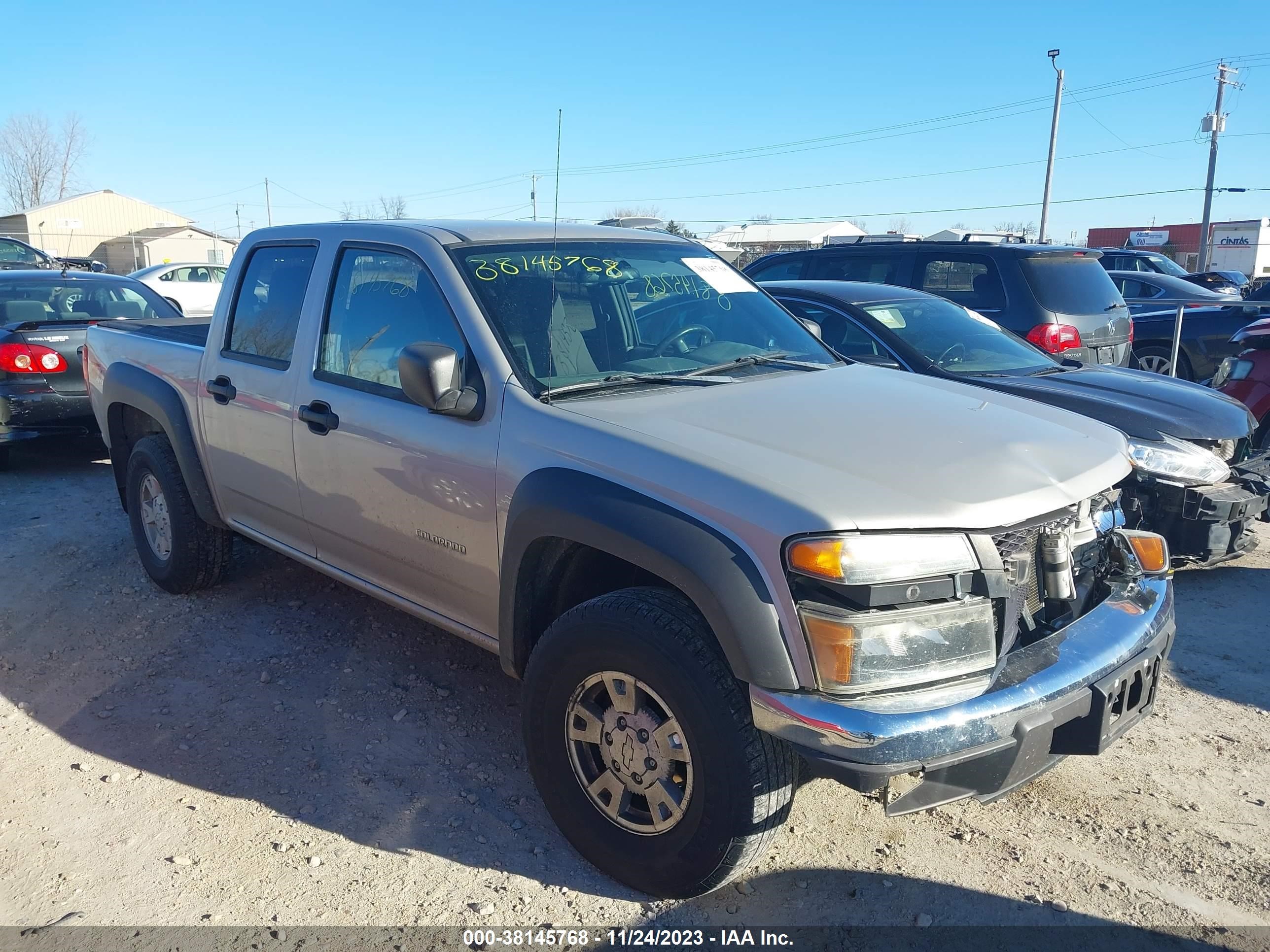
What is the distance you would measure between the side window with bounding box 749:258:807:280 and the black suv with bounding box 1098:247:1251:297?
737cm

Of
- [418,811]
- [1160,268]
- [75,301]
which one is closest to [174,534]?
[418,811]

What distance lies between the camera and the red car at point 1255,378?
6.95 meters

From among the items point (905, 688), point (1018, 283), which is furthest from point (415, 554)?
point (1018, 283)

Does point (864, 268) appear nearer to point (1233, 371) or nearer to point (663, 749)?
point (1233, 371)

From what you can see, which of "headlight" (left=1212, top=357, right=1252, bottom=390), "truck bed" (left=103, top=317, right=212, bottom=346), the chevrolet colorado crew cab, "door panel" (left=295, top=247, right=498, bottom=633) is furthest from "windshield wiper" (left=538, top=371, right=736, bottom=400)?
"headlight" (left=1212, top=357, right=1252, bottom=390)

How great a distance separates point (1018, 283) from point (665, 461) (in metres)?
5.55

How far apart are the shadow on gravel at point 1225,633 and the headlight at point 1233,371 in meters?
1.88

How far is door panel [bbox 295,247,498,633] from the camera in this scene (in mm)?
3336

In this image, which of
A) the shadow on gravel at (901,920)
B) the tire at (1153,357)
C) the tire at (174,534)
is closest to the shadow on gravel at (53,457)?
the tire at (174,534)

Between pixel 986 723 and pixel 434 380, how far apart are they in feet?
6.19

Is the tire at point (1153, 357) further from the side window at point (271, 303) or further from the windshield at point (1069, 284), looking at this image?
the side window at point (271, 303)

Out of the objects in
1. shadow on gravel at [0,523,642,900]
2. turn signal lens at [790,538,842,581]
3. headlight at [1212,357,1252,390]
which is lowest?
shadow on gravel at [0,523,642,900]

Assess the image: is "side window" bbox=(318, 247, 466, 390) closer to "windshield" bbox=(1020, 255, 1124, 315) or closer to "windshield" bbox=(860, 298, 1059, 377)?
"windshield" bbox=(860, 298, 1059, 377)

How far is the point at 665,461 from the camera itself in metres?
2.74
